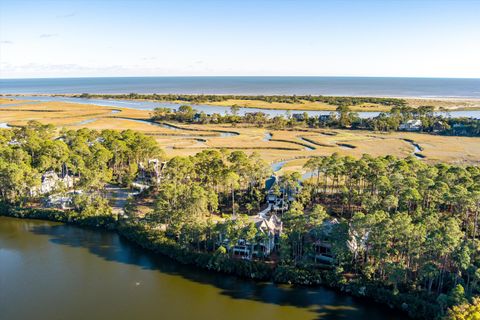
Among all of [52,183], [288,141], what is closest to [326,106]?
[288,141]

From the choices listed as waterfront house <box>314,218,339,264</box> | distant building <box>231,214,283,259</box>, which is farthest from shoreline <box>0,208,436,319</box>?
waterfront house <box>314,218,339,264</box>

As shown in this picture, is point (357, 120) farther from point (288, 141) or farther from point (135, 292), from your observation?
point (135, 292)

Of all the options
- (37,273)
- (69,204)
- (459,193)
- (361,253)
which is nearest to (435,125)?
(459,193)

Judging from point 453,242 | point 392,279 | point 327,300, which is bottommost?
point 327,300

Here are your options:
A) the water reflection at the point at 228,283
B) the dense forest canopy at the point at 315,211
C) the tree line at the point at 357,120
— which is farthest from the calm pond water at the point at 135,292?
the tree line at the point at 357,120

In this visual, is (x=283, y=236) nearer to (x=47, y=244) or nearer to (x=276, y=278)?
(x=276, y=278)

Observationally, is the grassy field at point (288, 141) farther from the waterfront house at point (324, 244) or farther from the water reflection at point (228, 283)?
the water reflection at point (228, 283)
